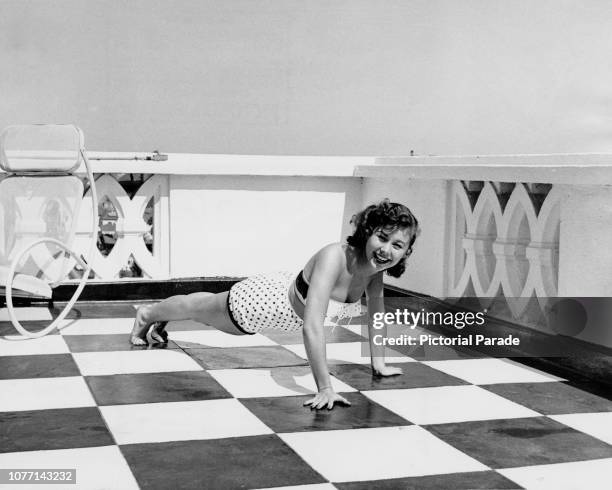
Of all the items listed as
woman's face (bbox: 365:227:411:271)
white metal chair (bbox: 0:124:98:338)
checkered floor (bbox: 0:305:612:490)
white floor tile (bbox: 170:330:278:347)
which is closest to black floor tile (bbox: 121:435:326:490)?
checkered floor (bbox: 0:305:612:490)

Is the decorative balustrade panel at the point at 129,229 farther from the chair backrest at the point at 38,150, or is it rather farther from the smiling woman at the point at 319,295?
the smiling woman at the point at 319,295

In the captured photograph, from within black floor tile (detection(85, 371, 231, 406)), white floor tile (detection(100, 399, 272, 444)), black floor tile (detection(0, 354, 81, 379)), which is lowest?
white floor tile (detection(100, 399, 272, 444))

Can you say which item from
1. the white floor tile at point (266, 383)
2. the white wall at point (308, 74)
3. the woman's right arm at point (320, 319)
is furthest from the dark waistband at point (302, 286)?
the white wall at point (308, 74)

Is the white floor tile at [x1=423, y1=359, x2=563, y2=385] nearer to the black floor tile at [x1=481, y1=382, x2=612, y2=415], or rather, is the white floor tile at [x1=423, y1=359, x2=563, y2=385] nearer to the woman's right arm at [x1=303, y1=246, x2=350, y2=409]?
the black floor tile at [x1=481, y1=382, x2=612, y2=415]

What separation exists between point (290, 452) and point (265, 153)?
302 centimetres

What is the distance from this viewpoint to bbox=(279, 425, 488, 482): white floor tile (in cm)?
199

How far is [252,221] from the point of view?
475 cm

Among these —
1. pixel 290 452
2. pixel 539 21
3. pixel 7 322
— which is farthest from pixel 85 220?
pixel 539 21

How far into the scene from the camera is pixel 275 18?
5.34 metres

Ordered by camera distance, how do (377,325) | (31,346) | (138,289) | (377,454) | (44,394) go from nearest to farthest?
(377,454) < (44,394) < (377,325) < (31,346) < (138,289)

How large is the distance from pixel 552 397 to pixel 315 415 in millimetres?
746

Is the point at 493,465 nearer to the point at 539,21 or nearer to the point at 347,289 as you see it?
the point at 347,289

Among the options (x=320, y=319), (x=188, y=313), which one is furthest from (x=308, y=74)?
(x=320, y=319)

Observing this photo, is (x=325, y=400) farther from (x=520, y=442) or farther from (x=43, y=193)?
(x=43, y=193)
